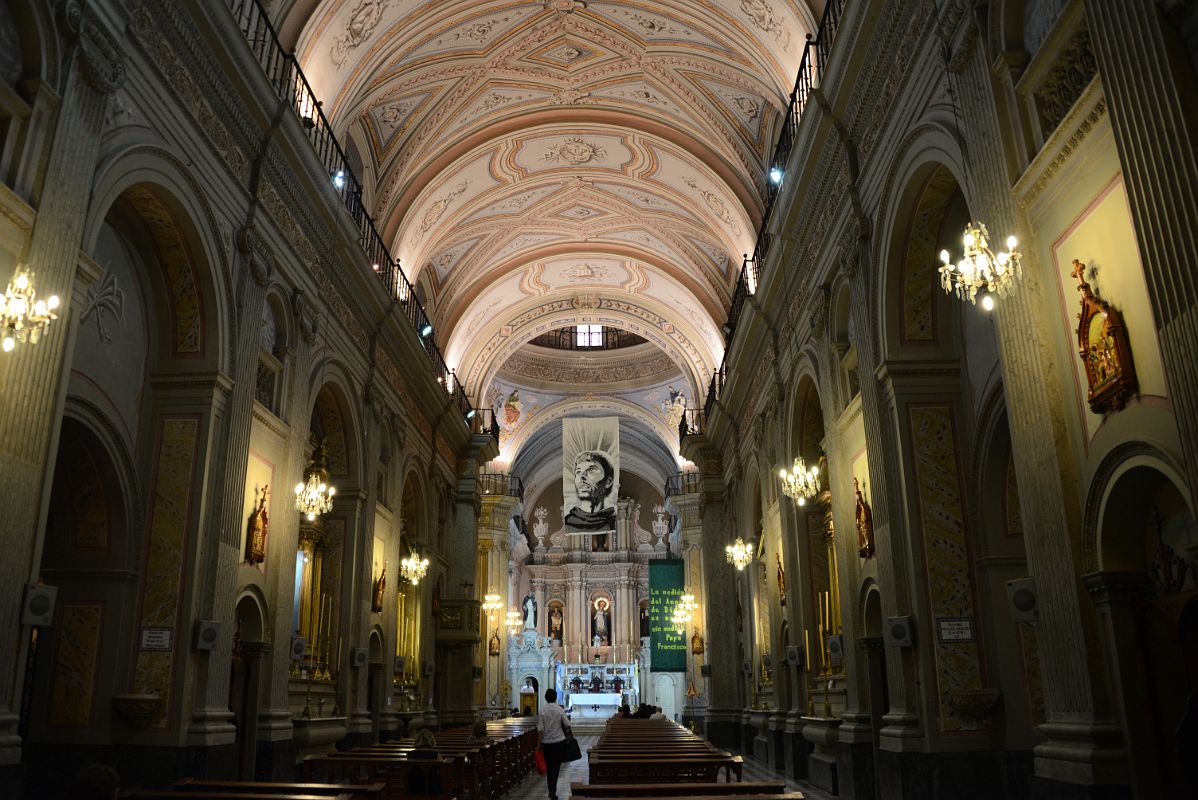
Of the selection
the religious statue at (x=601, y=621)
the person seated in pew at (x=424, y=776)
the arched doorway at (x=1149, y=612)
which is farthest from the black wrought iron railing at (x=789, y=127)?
the religious statue at (x=601, y=621)

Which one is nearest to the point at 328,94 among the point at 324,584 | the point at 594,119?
the point at 594,119

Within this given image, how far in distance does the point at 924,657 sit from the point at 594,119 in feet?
37.2

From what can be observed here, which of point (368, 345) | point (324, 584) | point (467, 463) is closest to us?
point (324, 584)

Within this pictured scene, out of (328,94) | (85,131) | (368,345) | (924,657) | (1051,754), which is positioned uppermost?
(328,94)

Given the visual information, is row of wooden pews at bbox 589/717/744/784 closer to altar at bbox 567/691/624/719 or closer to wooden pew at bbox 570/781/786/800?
wooden pew at bbox 570/781/786/800

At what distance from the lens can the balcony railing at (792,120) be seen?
10664 mm

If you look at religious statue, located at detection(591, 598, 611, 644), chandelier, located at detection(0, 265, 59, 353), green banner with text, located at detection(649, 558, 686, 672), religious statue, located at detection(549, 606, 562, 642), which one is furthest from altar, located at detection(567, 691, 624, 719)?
chandelier, located at detection(0, 265, 59, 353)

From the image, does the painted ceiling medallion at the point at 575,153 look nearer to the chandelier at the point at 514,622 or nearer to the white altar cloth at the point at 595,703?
the chandelier at the point at 514,622

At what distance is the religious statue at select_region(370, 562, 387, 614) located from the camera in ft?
49.5

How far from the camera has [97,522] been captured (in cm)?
875

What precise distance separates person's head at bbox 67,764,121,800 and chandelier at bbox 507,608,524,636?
30.8 m

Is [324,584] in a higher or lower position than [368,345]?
lower

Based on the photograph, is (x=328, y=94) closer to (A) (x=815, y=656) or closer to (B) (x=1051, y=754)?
(A) (x=815, y=656)

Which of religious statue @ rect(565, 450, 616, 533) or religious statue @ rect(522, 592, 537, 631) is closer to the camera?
religious statue @ rect(565, 450, 616, 533)
